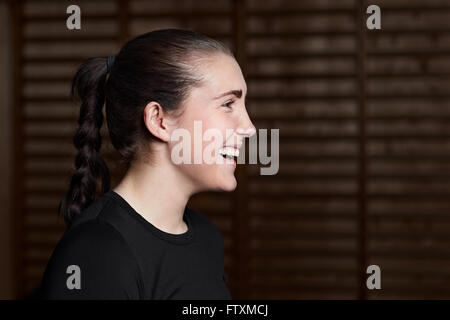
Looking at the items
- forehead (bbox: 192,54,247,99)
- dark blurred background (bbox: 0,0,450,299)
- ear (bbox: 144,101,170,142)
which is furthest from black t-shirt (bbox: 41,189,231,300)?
dark blurred background (bbox: 0,0,450,299)

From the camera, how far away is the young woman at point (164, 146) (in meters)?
0.89

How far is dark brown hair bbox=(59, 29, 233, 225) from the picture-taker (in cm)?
94

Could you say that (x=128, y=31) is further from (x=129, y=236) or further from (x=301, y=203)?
(x=129, y=236)

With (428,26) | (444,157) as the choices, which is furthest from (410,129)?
(428,26)

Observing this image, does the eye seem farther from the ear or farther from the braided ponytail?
the braided ponytail

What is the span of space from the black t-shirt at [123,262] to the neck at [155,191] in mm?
24

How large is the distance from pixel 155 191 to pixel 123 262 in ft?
0.57

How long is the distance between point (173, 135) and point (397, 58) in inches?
68.1

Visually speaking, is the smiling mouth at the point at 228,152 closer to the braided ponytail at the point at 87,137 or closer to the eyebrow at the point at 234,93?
the eyebrow at the point at 234,93

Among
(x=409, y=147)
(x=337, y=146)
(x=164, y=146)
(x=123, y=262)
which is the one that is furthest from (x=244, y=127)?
(x=409, y=147)

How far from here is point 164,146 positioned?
976mm

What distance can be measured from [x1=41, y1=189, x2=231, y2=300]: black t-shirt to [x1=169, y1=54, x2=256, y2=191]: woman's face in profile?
14cm

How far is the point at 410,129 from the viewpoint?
238cm

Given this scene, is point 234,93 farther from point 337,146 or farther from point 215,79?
point 337,146
